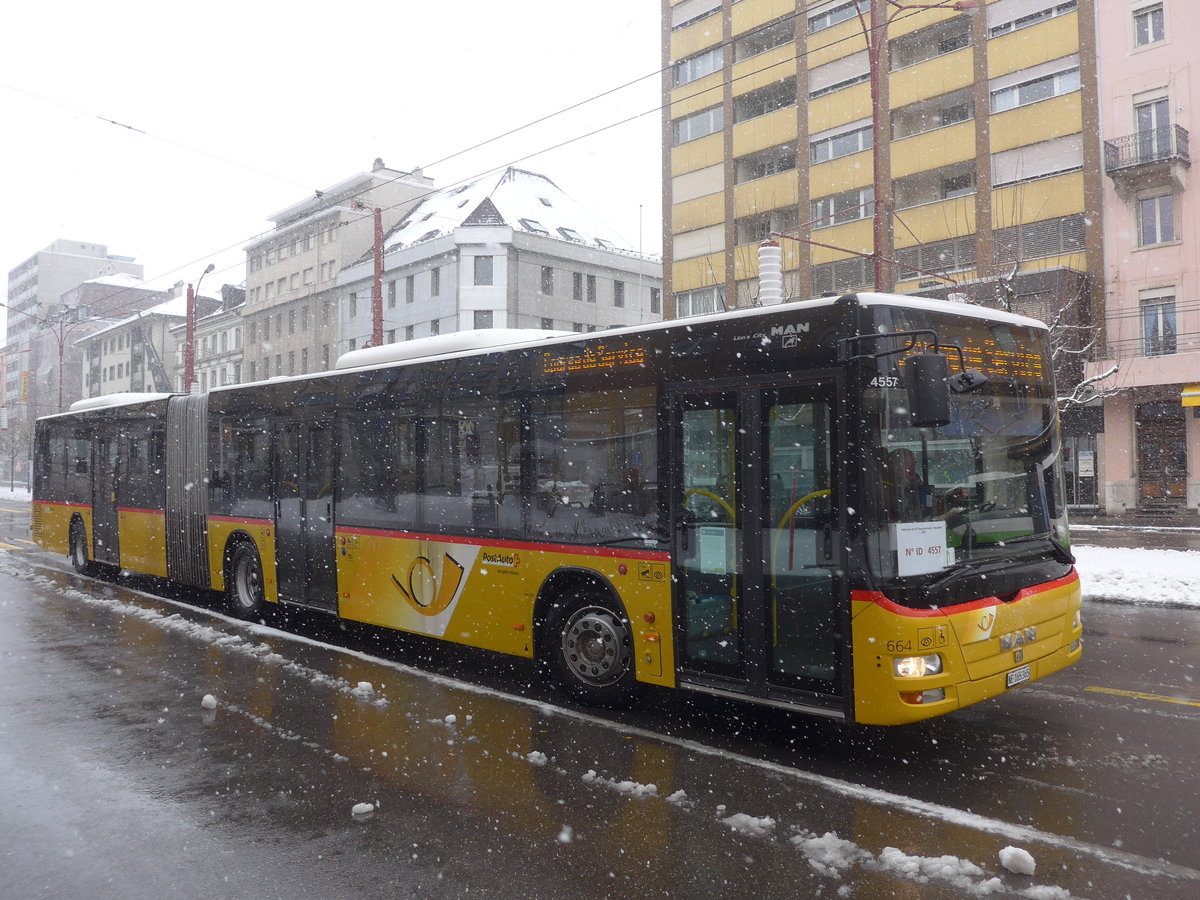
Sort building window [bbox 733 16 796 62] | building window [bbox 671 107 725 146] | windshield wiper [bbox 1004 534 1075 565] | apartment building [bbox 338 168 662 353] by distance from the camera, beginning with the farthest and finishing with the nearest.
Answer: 1. apartment building [bbox 338 168 662 353]
2. building window [bbox 671 107 725 146]
3. building window [bbox 733 16 796 62]
4. windshield wiper [bbox 1004 534 1075 565]

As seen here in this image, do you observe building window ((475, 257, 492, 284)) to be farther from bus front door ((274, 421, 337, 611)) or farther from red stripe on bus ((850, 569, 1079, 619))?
red stripe on bus ((850, 569, 1079, 619))

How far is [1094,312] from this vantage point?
2891cm

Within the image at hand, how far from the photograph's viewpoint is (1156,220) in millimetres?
28484

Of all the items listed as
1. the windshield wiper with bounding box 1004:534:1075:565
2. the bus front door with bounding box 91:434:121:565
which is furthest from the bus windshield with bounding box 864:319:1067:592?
the bus front door with bounding box 91:434:121:565

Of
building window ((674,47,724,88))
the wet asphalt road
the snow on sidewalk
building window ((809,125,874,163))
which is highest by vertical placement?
building window ((674,47,724,88))

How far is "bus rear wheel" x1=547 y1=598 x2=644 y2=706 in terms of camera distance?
6.77m

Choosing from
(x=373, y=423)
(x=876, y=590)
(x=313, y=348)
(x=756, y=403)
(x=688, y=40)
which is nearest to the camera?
(x=876, y=590)

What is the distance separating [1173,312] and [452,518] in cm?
2794

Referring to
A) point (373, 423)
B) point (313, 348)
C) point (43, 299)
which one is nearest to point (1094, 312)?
point (373, 423)

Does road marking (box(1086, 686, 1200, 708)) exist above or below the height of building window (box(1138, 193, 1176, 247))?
→ below

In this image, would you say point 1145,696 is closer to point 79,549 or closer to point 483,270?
point 79,549

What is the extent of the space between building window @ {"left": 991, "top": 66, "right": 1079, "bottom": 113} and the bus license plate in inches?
1156

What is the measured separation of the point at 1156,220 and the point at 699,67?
19535 mm

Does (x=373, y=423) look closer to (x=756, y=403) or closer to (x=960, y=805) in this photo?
(x=756, y=403)
